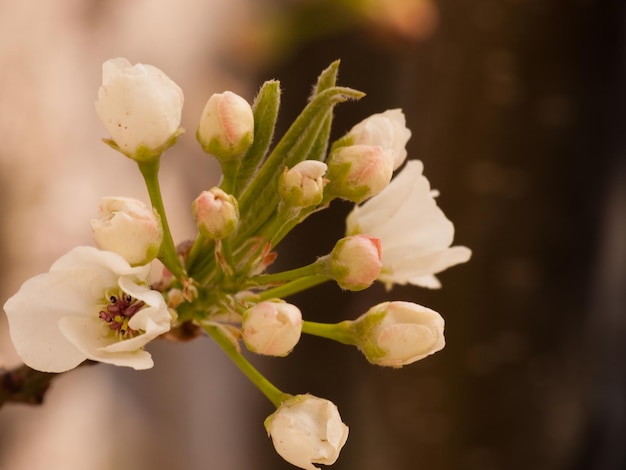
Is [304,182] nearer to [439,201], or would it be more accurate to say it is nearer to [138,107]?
[138,107]

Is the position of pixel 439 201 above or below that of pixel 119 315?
below

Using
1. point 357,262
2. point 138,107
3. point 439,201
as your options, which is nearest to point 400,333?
point 357,262

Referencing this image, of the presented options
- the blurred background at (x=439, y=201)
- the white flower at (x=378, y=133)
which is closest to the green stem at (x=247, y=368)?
the white flower at (x=378, y=133)

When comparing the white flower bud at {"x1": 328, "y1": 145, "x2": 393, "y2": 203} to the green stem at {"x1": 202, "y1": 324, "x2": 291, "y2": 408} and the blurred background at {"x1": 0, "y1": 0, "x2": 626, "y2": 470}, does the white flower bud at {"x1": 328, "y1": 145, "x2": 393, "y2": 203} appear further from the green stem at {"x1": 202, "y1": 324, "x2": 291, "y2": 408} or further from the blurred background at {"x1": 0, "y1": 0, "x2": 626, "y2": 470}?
the blurred background at {"x1": 0, "y1": 0, "x2": 626, "y2": 470}

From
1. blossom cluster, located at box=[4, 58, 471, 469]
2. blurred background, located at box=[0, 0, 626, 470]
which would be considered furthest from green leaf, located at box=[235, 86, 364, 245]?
blurred background, located at box=[0, 0, 626, 470]

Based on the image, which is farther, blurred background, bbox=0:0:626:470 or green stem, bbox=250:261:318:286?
blurred background, bbox=0:0:626:470

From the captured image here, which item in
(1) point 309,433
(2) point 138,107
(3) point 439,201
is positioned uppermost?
(2) point 138,107
